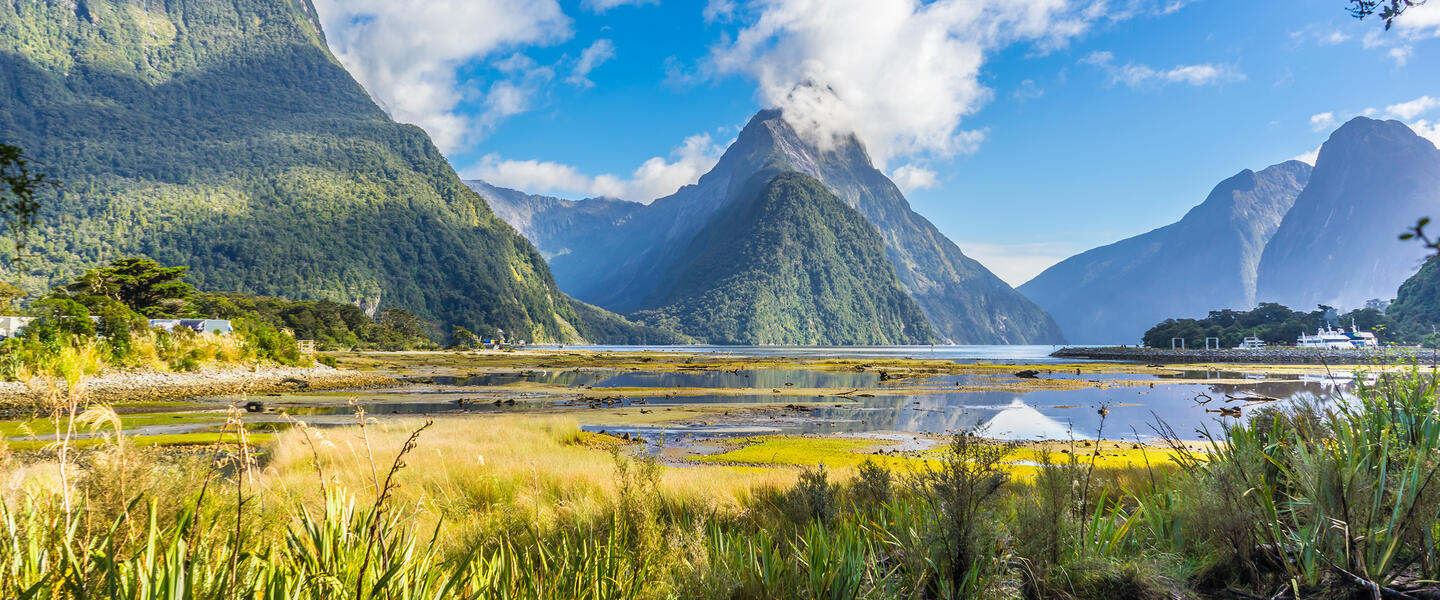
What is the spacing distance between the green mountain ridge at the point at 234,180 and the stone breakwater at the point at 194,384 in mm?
95620

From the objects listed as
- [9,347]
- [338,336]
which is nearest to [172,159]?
[338,336]

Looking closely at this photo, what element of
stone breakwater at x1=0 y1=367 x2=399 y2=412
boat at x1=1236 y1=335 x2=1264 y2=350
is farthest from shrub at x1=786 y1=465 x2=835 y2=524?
boat at x1=1236 y1=335 x2=1264 y2=350

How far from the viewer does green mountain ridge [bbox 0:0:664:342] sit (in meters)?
122

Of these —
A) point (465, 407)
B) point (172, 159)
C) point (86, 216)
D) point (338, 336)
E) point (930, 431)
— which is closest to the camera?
point (930, 431)

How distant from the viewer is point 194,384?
31.6 meters

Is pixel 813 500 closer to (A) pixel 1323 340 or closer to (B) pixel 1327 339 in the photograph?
(A) pixel 1323 340

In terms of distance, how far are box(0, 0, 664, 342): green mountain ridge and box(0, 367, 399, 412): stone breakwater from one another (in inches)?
3765

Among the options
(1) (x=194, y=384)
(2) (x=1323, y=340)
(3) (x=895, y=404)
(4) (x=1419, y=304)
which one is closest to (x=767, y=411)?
(3) (x=895, y=404)

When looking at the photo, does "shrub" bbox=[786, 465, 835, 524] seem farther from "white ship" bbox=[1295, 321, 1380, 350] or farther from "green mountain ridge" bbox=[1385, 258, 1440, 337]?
"green mountain ridge" bbox=[1385, 258, 1440, 337]

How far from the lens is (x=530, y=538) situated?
5754mm

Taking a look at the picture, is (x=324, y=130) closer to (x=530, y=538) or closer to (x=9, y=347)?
(x=9, y=347)

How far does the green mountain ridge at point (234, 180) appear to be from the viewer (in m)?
122

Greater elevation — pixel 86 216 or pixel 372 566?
pixel 86 216

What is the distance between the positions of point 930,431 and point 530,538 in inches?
634
